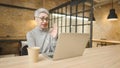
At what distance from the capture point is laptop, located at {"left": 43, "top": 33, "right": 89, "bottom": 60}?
0.81m

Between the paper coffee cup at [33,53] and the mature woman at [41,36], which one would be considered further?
the mature woman at [41,36]

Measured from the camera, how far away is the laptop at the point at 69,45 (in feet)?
2.67

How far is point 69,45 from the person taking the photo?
2.88 ft

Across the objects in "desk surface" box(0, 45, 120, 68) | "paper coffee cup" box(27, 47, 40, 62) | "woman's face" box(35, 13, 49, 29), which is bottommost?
"desk surface" box(0, 45, 120, 68)

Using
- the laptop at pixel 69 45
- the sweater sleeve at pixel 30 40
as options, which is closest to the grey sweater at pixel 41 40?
the sweater sleeve at pixel 30 40

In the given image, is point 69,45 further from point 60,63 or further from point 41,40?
point 41,40

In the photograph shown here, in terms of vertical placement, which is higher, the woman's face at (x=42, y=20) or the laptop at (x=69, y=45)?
the woman's face at (x=42, y=20)

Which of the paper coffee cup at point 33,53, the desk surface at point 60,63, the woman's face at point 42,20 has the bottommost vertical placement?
the desk surface at point 60,63

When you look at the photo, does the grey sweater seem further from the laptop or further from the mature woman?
the laptop

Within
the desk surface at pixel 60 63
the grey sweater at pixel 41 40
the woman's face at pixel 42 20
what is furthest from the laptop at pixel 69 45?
the woman's face at pixel 42 20

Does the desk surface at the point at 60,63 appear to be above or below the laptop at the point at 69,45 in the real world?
below

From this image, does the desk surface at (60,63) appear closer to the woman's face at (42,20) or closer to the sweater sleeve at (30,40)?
the sweater sleeve at (30,40)

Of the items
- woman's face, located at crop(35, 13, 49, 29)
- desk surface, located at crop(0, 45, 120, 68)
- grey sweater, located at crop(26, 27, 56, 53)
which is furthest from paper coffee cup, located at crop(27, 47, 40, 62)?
woman's face, located at crop(35, 13, 49, 29)

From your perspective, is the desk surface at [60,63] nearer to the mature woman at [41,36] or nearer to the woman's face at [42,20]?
the mature woman at [41,36]
